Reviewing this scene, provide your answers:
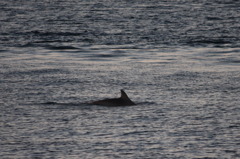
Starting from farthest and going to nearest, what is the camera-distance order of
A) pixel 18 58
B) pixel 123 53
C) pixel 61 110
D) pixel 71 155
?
pixel 123 53 < pixel 18 58 < pixel 61 110 < pixel 71 155

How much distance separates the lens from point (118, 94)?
16.3m

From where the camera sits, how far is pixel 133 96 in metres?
16.1

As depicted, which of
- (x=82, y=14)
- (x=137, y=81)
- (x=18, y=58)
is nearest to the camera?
(x=137, y=81)

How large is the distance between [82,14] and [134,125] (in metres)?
39.1

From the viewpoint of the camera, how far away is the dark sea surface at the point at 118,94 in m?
11.2

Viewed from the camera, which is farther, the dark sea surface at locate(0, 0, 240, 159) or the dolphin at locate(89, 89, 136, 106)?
the dolphin at locate(89, 89, 136, 106)

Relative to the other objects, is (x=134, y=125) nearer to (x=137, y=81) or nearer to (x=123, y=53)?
(x=137, y=81)

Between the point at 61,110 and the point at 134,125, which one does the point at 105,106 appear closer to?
the point at 61,110

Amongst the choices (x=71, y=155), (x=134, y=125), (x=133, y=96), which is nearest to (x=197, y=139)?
(x=134, y=125)

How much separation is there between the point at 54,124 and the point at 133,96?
3826 millimetres

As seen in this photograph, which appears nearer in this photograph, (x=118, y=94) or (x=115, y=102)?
(x=115, y=102)

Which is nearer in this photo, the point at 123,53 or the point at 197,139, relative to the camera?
the point at 197,139

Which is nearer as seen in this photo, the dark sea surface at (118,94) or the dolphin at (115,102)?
the dark sea surface at (118,94)

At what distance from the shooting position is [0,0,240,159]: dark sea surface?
11156mm
